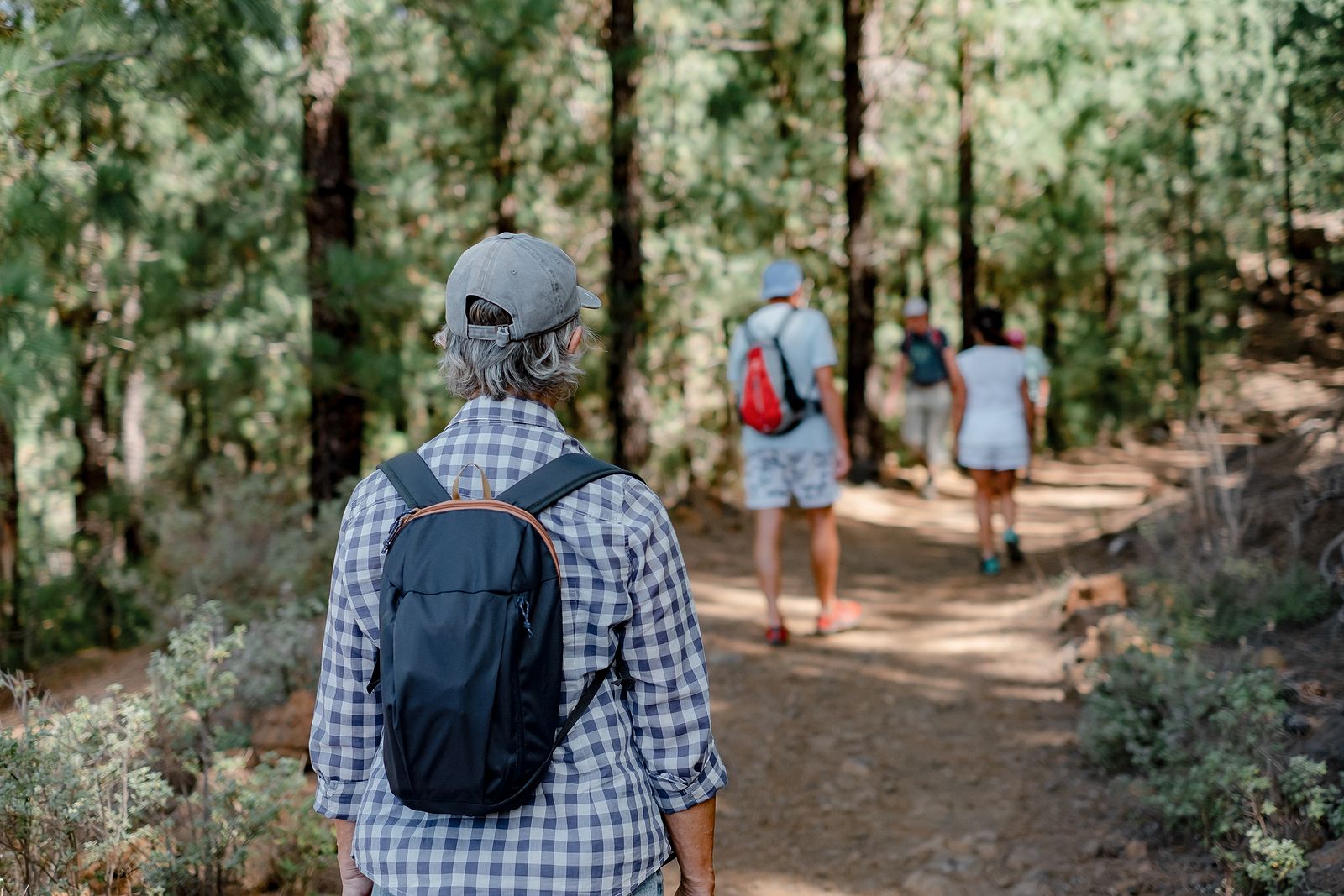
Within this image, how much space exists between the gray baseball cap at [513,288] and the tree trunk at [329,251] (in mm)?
5849

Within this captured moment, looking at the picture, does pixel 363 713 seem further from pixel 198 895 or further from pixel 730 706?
pixel 730 706

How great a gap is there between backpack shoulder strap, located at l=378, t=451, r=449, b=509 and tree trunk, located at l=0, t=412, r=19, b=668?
23.7ft

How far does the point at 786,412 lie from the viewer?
6.39 m

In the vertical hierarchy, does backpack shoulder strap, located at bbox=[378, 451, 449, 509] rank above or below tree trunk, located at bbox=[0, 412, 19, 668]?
above

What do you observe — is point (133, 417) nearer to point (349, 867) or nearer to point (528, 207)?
point (528, 207)

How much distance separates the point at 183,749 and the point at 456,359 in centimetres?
306

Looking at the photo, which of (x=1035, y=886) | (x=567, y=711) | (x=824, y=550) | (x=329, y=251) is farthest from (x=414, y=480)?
(x=329, y=251)

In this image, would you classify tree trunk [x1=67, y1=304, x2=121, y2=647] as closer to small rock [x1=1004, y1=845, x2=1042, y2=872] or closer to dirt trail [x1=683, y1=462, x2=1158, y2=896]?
dirt trail [x1=683, y1=462, x2=1158, y2=896]

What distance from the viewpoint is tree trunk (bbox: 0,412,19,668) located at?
27.5ft

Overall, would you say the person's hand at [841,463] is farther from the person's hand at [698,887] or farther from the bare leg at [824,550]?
the person's hand at [698,887]

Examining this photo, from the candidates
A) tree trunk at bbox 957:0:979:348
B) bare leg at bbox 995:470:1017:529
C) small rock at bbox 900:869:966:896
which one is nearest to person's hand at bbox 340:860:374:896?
small rock at bbox 900:869:966:896

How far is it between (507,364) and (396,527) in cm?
33

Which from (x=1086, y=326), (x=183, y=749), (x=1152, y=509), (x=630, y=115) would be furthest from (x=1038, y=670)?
(x=1086, y=326)

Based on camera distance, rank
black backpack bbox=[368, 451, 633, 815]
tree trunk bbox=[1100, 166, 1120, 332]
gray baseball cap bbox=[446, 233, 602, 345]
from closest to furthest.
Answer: black backpack bbox=[368, 451, 633, 815], gray baseball cap bbox=[446, 233, 602, 345], tree trunk bbox=[1100, 166, 1120, 332]
